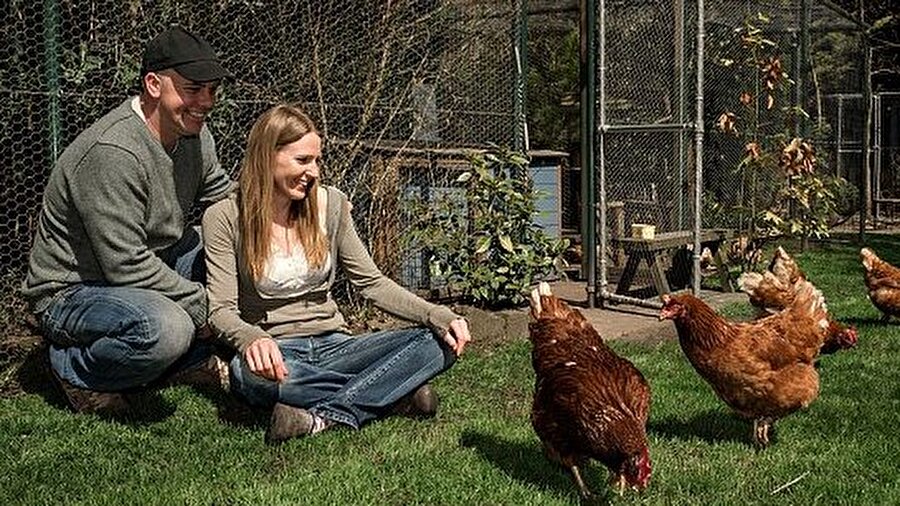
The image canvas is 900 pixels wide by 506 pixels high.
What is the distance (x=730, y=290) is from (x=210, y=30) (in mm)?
4729

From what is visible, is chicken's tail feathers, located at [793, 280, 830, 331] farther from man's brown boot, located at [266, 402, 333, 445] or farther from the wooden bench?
the wooden bench

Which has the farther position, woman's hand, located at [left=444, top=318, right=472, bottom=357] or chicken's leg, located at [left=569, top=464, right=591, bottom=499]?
woman's hand, located at [left=444, top=318, right=472, bottom=357]

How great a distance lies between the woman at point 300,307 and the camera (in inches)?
160

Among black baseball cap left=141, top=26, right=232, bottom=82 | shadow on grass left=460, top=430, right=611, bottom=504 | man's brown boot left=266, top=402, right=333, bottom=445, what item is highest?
black baseball cap left=141, top=26, right=232, bottom=82

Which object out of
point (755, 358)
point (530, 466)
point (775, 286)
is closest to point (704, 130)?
point (775, 286)

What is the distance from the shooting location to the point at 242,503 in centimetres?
323

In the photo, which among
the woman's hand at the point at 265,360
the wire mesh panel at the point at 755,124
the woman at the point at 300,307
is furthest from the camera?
the wire mesh panel at the point at 755,124

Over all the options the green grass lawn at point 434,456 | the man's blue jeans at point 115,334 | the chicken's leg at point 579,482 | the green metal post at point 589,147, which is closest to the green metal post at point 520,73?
the green metal post at point 589,147

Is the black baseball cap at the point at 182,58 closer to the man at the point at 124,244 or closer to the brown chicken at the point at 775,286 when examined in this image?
the man at the point at 124,244

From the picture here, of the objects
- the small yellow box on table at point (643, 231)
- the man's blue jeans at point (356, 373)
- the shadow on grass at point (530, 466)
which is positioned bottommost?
the shadow on grass at point (530, 466)

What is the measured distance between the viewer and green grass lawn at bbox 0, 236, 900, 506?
11.2ft

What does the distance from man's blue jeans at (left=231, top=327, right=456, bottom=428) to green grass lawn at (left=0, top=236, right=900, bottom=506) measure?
0.11 m

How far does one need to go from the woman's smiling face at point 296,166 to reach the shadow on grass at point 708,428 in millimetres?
1753

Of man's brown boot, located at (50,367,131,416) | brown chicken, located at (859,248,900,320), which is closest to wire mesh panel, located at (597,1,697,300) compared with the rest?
brown chicken, located at (859,248,900,320)
